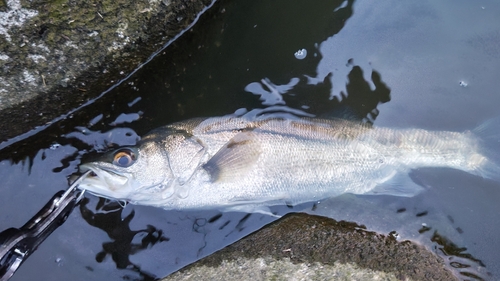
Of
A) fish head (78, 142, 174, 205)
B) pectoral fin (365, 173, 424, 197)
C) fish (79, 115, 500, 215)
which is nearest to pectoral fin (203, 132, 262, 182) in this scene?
fish (79, 115, 500, 215)

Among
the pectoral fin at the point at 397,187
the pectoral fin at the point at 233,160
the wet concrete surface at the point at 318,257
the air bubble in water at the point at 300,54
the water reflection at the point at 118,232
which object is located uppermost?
the air bubble in water at the point at 300,54

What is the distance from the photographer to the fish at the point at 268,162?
263 centimetres

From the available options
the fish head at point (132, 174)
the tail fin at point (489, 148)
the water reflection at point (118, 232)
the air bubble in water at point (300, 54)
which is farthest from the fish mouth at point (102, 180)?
the tail fin at point (489, 148)

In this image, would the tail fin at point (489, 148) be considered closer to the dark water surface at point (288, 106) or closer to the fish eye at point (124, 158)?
the dark water surface at point (288, 106)

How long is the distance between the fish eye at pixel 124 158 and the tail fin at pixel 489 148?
277cm

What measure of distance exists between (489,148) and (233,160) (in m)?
2.17

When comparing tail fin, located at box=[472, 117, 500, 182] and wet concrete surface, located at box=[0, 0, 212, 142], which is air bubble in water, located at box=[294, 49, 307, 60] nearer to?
wet concrete surface, located at box=[0, 0, 212, 142]

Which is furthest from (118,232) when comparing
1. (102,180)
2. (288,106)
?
(288,106)

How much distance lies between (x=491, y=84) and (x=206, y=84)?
2.55 metres

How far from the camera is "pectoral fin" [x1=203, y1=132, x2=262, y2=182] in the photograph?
8.91ft

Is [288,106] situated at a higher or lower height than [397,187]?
higher

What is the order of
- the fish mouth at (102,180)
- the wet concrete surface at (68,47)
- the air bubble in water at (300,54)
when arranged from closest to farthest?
the wet concrete surface at (68,47), the fish mouth at (102,180), the air bubble in water at (300,54)

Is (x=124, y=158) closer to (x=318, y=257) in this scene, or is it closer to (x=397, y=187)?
(x=318, y=257)

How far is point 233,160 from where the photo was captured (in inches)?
107
